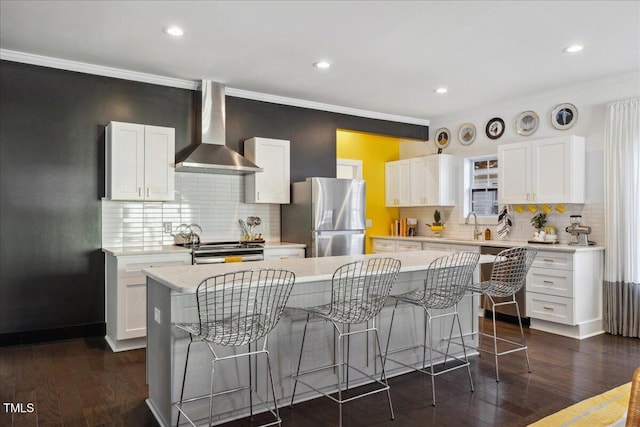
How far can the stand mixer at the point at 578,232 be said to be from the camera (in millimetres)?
4969

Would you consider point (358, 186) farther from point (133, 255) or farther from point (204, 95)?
point (133, 255)

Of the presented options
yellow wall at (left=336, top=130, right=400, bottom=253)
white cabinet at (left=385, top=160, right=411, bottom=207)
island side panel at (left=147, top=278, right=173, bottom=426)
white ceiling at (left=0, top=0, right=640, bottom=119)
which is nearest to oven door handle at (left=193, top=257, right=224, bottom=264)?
island side panel at (left=147, top=278, right=173, bottom=426)

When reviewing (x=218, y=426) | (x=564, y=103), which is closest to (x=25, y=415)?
(x=218, y=426)

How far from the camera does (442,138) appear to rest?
274 inches

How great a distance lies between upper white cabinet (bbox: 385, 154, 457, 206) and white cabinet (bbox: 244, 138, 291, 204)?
2243 mm

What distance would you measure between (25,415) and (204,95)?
11.3ft

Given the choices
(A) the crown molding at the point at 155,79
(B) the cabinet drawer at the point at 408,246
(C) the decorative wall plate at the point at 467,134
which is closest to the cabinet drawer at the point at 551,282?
(B) the cabinet drawer at the point at 408,246

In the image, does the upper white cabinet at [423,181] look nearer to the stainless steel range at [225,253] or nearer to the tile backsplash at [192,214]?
the tile backsplash at [192,214]

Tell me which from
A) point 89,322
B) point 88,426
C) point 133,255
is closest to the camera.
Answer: point 88,426

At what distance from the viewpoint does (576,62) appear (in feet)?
14.6

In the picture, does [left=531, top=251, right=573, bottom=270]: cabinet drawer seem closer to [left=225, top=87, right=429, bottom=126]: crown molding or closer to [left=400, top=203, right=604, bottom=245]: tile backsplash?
[left=400, top=203, right=604, bottom=245]: tile backsplash

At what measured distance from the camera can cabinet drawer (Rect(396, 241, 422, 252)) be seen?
6392 millimetres

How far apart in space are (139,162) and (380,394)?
10.4ft

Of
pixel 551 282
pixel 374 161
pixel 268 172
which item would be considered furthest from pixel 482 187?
pixel 268 172
